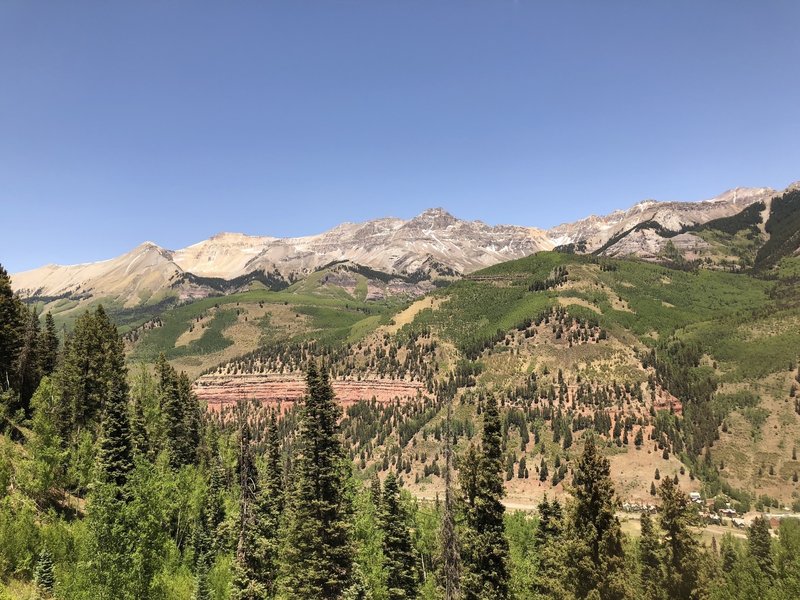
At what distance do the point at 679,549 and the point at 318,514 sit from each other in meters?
25.6

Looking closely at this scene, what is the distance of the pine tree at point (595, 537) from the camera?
2959 cm

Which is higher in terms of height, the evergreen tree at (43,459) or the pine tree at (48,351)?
the pine tree at (48,351)

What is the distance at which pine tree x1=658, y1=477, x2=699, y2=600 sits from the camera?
35906 millimetres

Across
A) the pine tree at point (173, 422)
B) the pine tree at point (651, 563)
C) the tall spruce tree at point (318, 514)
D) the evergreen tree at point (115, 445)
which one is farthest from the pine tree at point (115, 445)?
the pine tree at point (651, 563)

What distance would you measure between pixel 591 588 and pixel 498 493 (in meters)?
7.96

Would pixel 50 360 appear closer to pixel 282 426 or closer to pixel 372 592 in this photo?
pixel 372 592

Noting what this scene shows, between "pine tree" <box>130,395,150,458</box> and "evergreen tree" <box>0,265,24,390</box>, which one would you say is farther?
"evergreen tree" <box>0,265,24,390</box>

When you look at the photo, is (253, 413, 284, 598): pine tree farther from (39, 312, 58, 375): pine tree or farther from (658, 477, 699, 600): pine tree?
(39, 312, 58, 375): pine tree

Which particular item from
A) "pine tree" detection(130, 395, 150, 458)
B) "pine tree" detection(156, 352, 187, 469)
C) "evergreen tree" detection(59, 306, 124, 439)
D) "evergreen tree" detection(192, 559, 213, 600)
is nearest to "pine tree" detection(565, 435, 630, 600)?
"evergreen tree" detection(192, 559, 213, 600)

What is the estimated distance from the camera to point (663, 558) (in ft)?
125

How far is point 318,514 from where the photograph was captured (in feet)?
116

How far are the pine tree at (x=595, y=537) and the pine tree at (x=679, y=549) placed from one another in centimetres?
939

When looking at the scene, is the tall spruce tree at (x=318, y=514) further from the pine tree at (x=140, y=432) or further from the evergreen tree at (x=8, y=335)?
the evergreen tree at (x=8, y=335)

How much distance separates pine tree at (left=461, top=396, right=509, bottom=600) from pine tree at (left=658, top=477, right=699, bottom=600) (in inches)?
466
